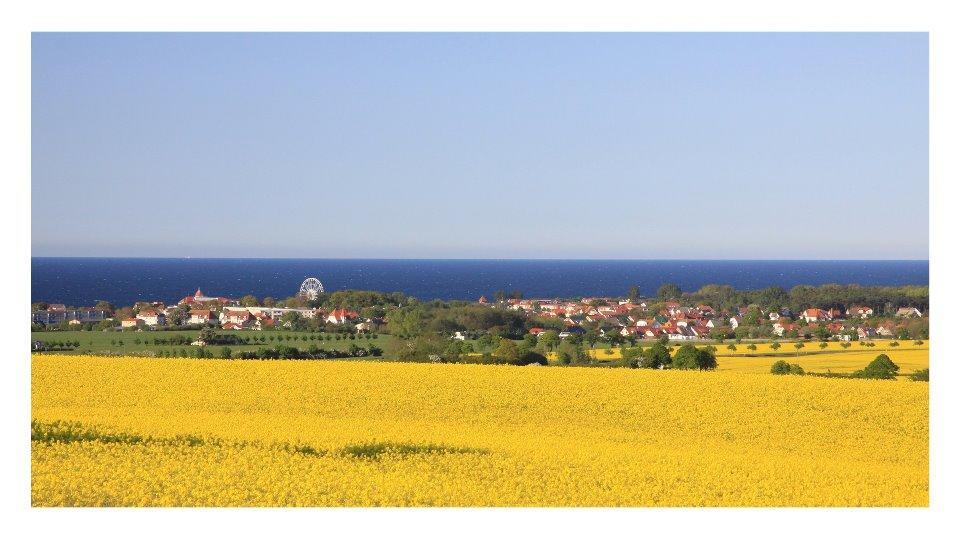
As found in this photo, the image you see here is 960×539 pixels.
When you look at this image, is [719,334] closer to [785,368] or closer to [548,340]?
[785,368]

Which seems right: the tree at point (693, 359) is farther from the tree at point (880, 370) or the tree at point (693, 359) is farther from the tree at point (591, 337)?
the tree at point (880, 370)

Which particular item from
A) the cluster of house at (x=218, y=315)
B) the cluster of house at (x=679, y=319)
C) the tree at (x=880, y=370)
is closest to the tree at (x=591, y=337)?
the cluster of house at (x=679, y=319)

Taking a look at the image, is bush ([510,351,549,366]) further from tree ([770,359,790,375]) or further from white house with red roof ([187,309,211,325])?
white house with red roof ([187,309,211,325])

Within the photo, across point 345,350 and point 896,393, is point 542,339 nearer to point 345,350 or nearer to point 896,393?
point 345,350

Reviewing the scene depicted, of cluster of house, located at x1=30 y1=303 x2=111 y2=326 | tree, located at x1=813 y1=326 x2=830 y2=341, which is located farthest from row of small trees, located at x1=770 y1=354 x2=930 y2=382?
cluster of house, located at x1=30 y1=303 x2=111 y2=326
